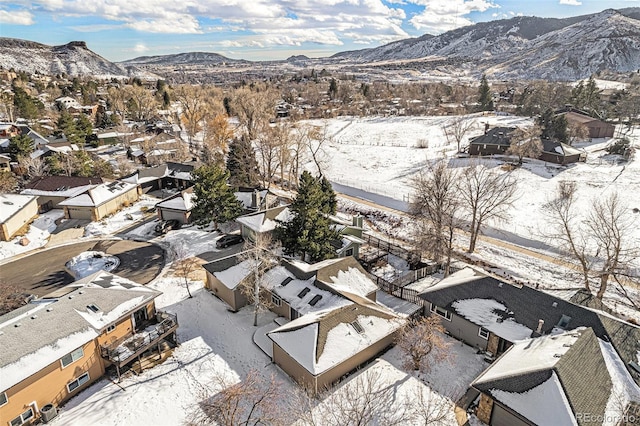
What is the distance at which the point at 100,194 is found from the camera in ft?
146

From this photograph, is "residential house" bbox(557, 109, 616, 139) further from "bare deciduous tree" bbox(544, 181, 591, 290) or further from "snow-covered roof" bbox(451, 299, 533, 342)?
"snow-covered roof" bbox(451, 299, 533, 342)

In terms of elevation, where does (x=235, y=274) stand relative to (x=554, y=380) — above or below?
above

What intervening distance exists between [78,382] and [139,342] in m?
3.37

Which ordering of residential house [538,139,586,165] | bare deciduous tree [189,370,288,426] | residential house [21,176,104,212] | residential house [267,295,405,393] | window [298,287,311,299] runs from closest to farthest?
bare deciduous tree [189,370,288,426]
residential house [267,295,405,393]
window [298,287,311,299]
residential house [21,176,104,212]
residential house [538,139,586,165]

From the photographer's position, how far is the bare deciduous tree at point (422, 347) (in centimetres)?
2120

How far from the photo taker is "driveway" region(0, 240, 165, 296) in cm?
3036

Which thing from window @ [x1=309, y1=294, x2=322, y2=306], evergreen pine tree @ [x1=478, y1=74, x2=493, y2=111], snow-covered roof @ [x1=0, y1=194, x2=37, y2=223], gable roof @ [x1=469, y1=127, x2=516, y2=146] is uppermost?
evergreen pine tree @ [x1=478, y1=74, x2=493, y2=111]

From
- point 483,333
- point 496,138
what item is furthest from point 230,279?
point 496,138

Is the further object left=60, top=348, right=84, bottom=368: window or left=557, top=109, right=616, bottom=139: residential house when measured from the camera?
left=557, top=109, right=616, bottom=139: residential house

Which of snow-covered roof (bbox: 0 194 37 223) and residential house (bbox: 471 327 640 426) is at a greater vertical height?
snow-covered roof (bbox: 0 194 37 223)

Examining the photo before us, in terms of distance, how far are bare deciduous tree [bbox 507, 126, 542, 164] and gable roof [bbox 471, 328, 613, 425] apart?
163 ft

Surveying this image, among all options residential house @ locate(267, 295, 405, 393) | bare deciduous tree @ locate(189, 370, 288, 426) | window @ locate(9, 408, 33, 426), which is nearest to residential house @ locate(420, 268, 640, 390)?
residential house @ locate(267, 295, 405, 393)

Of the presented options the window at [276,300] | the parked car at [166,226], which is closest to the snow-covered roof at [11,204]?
the parked car at [166,226]

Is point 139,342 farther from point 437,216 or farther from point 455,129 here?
point 455,129
